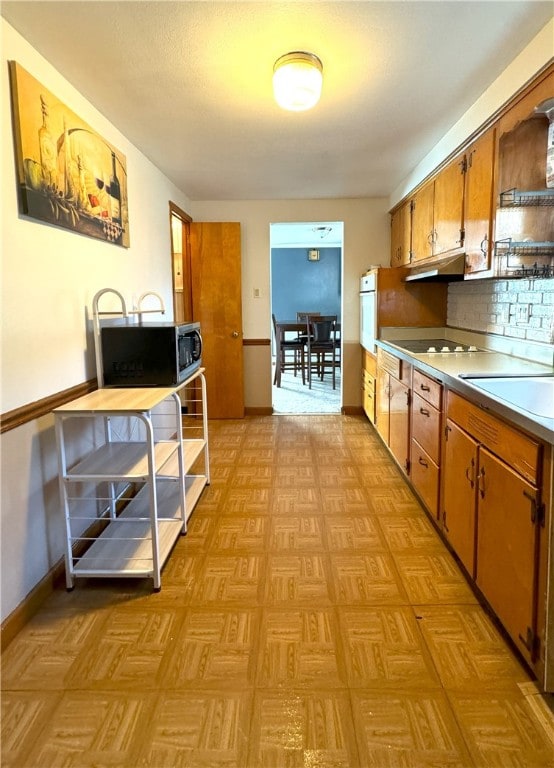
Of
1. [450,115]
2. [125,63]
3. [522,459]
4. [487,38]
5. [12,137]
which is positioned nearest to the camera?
[522,459]

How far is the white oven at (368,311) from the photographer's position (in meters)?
3.97

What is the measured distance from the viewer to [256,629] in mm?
1712

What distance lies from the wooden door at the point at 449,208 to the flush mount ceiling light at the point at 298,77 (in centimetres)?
108

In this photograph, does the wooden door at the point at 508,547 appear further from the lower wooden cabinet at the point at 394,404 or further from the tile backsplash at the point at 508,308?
the lower wooden cabinet at the point at 394,404

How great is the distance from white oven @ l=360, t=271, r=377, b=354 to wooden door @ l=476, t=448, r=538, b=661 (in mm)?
2403

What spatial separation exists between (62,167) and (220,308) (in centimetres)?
280

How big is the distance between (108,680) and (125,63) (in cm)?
240

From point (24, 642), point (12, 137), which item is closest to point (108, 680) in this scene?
point (24, 642)

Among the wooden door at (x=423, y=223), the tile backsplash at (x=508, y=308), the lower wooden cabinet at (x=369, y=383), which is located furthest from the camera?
the lower wooden cabinet at (x=369, y=383)

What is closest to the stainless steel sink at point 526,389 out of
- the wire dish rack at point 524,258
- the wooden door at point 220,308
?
the wire dish rack at point 524,258

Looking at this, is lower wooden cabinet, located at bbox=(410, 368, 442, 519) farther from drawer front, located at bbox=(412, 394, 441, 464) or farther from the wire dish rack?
the wire dish rack

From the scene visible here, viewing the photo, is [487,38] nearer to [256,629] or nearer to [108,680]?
[256,629]

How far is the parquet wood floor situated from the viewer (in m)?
1.25

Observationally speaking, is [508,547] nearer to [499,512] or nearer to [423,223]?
[499,512]
